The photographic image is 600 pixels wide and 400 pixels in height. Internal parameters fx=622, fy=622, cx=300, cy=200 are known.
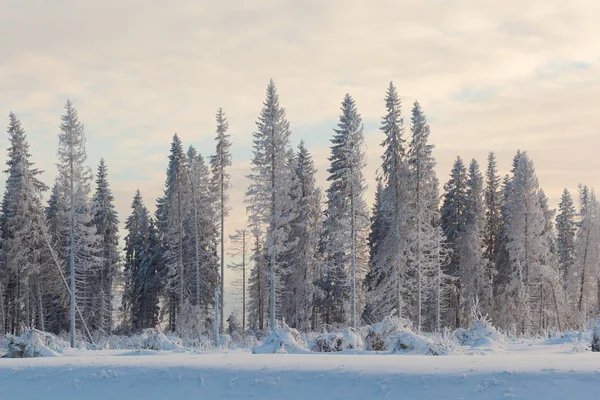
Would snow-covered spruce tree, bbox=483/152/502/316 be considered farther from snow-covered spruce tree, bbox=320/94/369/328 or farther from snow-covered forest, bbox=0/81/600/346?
snow-covered spruce tree, bbox=320/94/369/328

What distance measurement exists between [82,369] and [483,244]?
4335 centimetres

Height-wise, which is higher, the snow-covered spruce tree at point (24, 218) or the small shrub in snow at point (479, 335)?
the snow-covered spruce tree at point (24, 218)

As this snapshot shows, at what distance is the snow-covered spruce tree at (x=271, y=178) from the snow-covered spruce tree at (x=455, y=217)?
1714 cm

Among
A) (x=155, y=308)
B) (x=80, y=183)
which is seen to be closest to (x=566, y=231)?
(x=155, y=308)

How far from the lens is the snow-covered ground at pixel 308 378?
11.5m

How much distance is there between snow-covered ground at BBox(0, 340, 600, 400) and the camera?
1155 cm

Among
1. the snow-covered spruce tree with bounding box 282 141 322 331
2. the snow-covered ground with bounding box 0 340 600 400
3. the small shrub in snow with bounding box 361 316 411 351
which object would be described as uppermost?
the snow-covered spruce tree with bounding box 282 141 322 331

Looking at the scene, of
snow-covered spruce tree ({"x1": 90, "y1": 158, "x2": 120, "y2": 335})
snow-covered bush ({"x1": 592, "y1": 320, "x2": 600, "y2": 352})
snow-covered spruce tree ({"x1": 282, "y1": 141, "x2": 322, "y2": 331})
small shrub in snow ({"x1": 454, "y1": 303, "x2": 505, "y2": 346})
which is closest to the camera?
snow-covered bush ({"x1": 592, "y1": 320, "x2": 600, "y2": 352})

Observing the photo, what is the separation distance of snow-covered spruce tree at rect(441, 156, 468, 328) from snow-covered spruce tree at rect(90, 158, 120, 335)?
30430mm

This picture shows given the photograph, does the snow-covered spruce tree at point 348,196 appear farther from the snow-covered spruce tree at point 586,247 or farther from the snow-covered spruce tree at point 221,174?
the snow-covered spruce tree at point 586,247

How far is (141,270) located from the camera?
58.8 meters

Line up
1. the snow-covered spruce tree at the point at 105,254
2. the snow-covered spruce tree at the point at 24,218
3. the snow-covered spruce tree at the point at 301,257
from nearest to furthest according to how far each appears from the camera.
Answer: the snow-covered spruce tree at the point at 24,218 → the snow-covered spruce tree at the point at 301,257 → the snow-covered spruce tree at the point at 105,254

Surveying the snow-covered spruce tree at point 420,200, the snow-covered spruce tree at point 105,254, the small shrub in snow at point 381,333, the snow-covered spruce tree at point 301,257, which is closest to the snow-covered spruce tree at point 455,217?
the snow-covered spruce tree at point 420,200

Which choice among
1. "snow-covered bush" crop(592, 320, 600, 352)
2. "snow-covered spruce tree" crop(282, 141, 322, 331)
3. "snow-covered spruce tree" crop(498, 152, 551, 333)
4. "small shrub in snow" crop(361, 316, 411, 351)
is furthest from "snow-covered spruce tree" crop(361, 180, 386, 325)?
"snow-covered bush" crop(592, 320, 600, 352)
